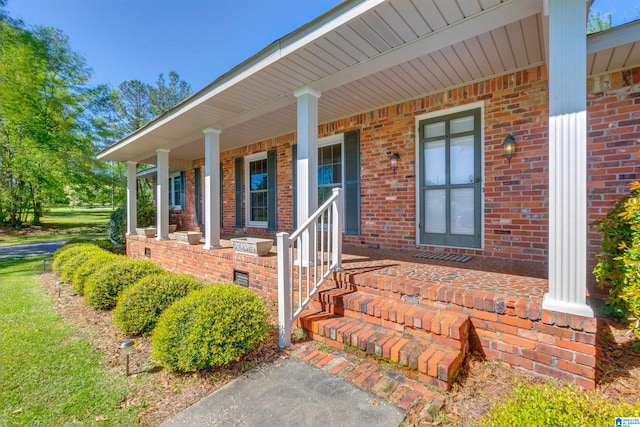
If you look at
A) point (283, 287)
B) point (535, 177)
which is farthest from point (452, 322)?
point (535, 177)

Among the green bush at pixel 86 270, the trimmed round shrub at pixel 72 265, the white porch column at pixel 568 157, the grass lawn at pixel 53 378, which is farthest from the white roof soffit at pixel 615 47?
the trimmed round shrub at pixel 72 265

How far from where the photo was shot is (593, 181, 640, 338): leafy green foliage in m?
1.97

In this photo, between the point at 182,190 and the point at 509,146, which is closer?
the point at 509,146

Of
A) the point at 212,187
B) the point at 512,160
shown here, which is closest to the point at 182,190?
the point at 212,187

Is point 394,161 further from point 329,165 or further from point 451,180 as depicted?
point 329,165

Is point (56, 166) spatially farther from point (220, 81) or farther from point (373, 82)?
point (373, 82)

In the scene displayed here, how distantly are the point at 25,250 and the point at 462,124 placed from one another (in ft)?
45.3

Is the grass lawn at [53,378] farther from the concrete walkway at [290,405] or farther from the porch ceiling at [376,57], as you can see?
the porch ceiling at [376,57]

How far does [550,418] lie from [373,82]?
3.63 metres

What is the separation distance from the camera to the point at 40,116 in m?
12.3

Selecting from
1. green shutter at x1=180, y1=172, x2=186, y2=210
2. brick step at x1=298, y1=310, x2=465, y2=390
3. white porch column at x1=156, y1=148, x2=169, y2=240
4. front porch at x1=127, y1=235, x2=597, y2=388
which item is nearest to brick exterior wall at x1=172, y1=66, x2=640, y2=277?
front porch at x1=127, y1=235, x2=597, y2=388

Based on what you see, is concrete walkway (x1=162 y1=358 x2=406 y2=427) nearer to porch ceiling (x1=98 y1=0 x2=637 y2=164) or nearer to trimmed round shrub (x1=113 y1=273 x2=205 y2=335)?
trimmed round shrub (x1=113 y1=273 x2=205 y2=335)

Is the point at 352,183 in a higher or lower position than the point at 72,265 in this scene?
higher

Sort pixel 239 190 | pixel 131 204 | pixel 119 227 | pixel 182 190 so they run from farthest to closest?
pixel 182 190
pixel 119 227
pixel 131 204
pixel 239 190
